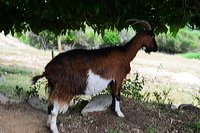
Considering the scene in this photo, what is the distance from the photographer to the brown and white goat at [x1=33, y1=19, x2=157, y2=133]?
3695 mm

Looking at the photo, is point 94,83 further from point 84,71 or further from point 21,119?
point 21,119

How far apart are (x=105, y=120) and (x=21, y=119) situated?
5.22 feet

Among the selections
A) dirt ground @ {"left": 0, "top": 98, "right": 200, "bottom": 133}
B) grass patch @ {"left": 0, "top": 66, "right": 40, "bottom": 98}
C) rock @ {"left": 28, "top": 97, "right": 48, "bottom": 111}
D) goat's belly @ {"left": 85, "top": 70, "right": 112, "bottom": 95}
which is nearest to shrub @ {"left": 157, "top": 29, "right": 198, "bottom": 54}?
grass patch @ {"left": 0, "top": 66, "right": 40, "bottom": 98}

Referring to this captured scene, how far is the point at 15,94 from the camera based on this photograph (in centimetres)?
616

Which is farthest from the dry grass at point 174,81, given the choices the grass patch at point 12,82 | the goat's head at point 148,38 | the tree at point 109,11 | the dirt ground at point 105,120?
the goat's head at point 148,38

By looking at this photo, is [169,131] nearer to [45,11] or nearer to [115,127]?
[115,127]

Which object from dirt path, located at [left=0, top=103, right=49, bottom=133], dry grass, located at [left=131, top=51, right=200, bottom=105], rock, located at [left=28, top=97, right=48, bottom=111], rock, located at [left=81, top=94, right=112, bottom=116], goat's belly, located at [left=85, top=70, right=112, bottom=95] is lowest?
dry grass, located at [left=131, top=51, right=200, bottom=105]

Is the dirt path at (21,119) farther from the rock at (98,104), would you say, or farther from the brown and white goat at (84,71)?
the rock at (98,104)

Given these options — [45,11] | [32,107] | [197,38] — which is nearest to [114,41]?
[197,38]

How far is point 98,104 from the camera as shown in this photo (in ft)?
15.2

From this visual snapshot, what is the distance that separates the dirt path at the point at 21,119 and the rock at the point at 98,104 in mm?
814

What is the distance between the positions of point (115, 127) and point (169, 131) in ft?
3.15

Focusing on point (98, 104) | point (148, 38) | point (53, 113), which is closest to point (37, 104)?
point (98, 104)

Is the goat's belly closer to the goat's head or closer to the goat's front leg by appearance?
the goat's front leg
